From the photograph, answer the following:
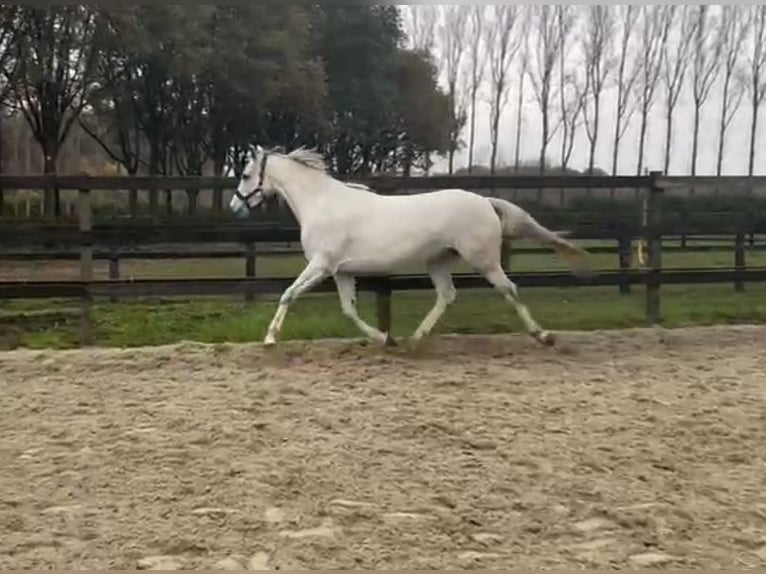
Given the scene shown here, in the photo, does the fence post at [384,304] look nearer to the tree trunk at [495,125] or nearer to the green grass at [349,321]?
the green grass at [349,321]

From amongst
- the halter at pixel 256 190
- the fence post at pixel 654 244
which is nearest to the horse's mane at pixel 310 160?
the halter at pixel 256 190

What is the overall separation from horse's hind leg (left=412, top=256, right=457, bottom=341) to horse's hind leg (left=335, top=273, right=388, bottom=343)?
0.29 m

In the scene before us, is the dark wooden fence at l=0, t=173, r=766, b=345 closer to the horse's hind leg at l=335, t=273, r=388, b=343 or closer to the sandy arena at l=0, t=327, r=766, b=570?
the horse's hind leg at l=335, t=273, r=388, b=343

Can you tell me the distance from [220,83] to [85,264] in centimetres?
1662

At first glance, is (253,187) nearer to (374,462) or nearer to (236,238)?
(236,238)

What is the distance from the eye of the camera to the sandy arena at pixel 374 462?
252 centimetres

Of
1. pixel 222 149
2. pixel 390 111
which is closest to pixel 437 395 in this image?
pixel 222 149

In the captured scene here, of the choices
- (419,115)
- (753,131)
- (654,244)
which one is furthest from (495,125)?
(654,244)

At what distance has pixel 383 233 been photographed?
5551 millimetres

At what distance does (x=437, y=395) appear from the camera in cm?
436

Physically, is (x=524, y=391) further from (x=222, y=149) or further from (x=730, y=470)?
(x=222, y=149)

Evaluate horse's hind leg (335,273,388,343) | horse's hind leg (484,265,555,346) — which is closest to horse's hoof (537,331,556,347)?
horse's hind leg (484,265,555,346)

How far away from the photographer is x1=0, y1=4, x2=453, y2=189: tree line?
1741 cm

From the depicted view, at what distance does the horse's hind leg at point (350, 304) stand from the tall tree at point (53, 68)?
34.5 ft
